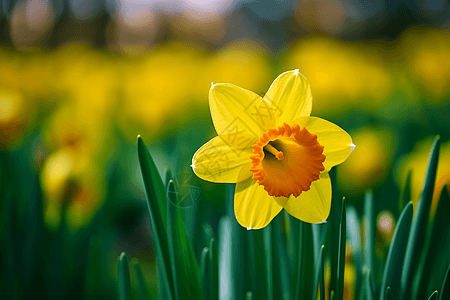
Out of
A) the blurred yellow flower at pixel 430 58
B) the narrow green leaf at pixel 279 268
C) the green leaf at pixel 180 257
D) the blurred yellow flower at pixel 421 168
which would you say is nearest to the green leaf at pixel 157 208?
the green leaf at pixel 180 257

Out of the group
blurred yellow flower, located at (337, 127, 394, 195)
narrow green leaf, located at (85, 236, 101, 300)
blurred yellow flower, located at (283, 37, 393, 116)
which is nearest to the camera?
narrow green leaf, located at (85, 236, 101, 300)

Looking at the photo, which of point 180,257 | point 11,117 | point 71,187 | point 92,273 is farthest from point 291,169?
point 11,117

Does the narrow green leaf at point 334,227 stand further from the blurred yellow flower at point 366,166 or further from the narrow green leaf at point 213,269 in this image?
the blurred yellow flower at point 366,166

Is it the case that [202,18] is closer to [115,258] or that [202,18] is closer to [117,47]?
[117,47]

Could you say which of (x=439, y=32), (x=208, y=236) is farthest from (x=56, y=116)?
(x=439, y=32)

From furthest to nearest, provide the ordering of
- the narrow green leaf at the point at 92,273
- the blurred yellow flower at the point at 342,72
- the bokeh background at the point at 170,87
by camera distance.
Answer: the blurred yellow flower at the point at 342,72
the bokeh background at the point at 170,87
the narrow green leaf at the point at 92,273

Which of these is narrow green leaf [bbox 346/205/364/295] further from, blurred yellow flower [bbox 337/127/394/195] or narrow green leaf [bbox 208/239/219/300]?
blurred yellow flower [bbox 337/127/394/195]

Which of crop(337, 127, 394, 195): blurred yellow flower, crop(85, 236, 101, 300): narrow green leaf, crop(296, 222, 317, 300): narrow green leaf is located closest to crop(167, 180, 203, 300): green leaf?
crop(296, 222, 317, 300): narrow green leaf
